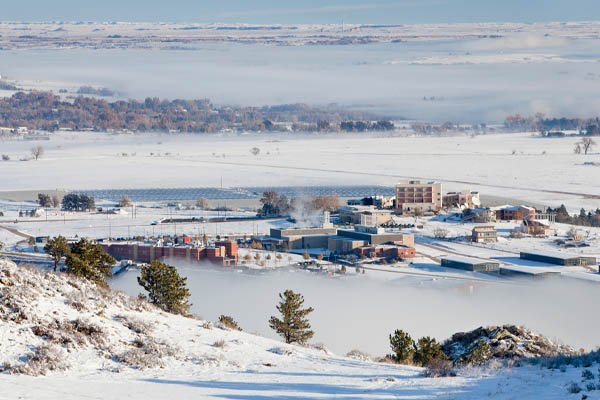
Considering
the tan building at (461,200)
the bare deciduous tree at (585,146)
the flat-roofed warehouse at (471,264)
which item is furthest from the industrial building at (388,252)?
the bare deciduous tree at (585,146)

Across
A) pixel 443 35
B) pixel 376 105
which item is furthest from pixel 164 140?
pixel 443 35

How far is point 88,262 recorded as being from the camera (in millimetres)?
10586

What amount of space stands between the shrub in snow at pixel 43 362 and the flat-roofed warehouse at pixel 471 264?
14004 mm

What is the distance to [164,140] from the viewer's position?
6650 cm

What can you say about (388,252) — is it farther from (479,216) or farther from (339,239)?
(479,216)

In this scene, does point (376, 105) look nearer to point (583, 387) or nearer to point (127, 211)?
point (127, 211)

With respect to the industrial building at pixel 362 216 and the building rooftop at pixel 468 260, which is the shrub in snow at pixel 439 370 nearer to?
the building rooftop at pixel 468 260

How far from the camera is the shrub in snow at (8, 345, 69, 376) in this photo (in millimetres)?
6242

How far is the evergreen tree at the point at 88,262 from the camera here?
1011 cm

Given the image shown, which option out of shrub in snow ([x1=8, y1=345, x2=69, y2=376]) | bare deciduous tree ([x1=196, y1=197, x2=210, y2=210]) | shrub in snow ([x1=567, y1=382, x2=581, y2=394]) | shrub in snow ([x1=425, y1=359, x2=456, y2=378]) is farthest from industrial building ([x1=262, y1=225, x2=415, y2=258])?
shrub in snow ([x1=567, y1=382, x2=581, y2=394])

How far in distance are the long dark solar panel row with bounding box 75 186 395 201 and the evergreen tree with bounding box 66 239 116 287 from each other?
74.8 ft

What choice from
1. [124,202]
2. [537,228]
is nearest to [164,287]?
[537,228]

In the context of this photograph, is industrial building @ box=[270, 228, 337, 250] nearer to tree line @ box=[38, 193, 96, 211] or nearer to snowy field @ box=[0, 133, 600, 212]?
tree line @ box=[38, 193, 96, 211]

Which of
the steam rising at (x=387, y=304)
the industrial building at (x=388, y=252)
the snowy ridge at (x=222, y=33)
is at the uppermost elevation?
the snowy ridge at (x=222, y=33)
